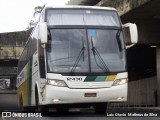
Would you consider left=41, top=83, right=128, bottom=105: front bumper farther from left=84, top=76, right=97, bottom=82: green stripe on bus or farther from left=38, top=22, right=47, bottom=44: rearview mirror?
left=38, top=22, right=47, bottom=44: rearview mirror

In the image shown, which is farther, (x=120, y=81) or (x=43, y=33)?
(x=120, y=81)

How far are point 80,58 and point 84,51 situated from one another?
0.28 meters

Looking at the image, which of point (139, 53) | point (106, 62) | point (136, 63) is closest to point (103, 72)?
point (106, 62)

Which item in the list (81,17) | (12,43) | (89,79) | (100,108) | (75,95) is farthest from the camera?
(12,43)

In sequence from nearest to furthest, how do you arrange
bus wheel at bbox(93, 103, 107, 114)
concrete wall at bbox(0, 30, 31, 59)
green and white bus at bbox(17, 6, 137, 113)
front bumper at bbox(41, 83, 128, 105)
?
front bumper at bbox(41, 83, 128, 105) < green and white bus at bbox(17, 6, 137, 113) < bus wheel at bbox(93, 103, 107, 114) < concrete wall at bbox(0, 30, 31, 59)

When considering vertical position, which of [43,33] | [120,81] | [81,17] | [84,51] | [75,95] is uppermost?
[81,17]

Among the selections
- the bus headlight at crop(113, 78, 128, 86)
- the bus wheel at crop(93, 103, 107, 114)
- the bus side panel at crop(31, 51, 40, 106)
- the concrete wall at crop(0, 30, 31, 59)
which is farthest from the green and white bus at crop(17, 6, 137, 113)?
the concrete wall at crop(0, 30, 31, 59)

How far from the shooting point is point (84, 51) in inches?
535

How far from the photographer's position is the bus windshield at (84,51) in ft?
43.7

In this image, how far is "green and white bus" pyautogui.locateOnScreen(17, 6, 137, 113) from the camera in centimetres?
1315

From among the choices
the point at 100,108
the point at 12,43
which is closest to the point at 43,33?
the point at 100,108

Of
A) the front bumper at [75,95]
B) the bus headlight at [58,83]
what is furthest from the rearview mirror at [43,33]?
the front bumper at [75,95]

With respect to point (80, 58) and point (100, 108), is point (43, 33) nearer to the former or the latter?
point (80, 58)

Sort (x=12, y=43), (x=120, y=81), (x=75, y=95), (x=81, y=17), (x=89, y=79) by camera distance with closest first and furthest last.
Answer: (x=75, y=95) → (x=89, y=79) → (x=120, y=81) → (x=81, y=17) → (x=12, y=43)
